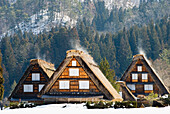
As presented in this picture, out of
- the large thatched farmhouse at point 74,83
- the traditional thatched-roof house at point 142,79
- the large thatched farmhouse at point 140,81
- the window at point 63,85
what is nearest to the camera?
the large thatched farmhouse at point 74,83

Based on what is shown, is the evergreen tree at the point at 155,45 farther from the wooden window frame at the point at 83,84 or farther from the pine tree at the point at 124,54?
the wooden window frame at the point at 83,84

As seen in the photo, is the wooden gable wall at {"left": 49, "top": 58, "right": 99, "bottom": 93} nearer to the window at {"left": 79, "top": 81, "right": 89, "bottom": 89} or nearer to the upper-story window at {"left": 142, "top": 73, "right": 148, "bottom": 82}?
the window at {"left": 79, "top": 81, "right": 89, "bottom": 89}

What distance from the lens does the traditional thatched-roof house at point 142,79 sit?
64812mm

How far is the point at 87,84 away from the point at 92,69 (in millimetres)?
1569

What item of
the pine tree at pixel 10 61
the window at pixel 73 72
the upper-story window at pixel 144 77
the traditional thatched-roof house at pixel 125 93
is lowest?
the traditional thatched-roof house at pixel 125 93

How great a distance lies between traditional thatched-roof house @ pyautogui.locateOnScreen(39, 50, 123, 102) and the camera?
45.9 m

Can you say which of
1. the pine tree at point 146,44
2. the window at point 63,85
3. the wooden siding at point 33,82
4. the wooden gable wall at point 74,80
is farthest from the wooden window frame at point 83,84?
the pine tree at point 146,44

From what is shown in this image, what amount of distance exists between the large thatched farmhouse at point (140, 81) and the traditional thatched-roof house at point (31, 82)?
13.2 metres

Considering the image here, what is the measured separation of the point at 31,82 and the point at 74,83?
9.24 metres

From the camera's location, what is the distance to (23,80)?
5466cm

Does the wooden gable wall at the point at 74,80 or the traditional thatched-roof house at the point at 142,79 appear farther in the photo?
the traditional thatched-roof house at the point at 142,79

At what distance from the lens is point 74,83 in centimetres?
4725

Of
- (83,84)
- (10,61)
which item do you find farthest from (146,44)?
(83,84)

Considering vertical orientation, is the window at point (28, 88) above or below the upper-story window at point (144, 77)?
below
